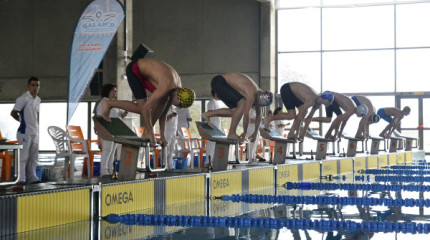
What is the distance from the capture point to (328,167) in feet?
37.6

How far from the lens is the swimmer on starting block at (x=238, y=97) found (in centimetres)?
795

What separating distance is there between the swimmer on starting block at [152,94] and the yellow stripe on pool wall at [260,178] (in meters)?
2.15

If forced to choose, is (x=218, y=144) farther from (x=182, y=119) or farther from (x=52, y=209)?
(x=182, y=119)

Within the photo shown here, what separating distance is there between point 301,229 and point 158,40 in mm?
16435

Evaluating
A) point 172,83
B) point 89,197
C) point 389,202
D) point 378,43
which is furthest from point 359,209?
point 378,43

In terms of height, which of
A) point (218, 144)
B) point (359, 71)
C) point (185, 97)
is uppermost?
point (359, 71)

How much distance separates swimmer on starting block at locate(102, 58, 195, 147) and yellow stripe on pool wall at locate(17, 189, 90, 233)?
117 centimetres

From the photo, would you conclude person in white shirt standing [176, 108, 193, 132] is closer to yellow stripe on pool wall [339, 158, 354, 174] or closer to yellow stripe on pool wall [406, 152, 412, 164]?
yellow stripe on pool wall [339, 158, 354, 174]

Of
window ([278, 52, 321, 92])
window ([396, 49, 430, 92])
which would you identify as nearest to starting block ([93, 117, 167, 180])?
window ([278, 52, 321, 92])

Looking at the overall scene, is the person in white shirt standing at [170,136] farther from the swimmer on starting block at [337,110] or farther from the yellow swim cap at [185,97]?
the yellow swim cap at [185,97]

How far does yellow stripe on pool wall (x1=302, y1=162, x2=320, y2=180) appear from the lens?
10242 mm

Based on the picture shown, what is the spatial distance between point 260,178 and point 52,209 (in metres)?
4.18

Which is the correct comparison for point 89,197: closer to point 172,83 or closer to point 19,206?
point 19,206

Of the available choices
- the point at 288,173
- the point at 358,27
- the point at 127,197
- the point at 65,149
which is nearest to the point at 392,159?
the point at 358,27
